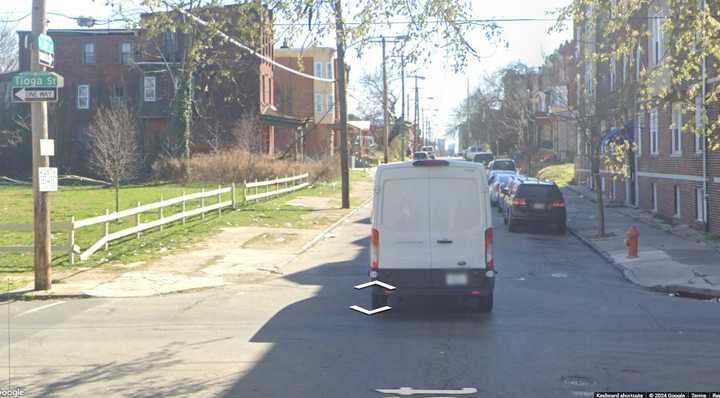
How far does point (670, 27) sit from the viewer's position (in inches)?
443

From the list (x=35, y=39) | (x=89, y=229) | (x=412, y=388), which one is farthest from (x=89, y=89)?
(x=412, y=388)

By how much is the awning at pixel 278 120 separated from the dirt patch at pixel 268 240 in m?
29.0

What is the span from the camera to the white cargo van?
1114 centimetres

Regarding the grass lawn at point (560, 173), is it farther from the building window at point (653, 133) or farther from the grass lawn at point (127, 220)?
the building window at point (653, 133)

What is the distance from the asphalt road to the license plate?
0.52 meters

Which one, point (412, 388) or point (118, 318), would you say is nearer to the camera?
point (412, 388)

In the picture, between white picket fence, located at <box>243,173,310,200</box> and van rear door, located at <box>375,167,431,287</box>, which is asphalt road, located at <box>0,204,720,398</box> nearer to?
van rear door, located at <box>375,167,431,287</box>

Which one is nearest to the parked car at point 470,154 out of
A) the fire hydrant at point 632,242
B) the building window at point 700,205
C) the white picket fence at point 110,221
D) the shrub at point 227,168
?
the shrub at point 227,168

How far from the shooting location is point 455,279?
11.2 meters

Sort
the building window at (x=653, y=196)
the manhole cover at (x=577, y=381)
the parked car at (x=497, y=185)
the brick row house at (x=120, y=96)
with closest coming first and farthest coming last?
the manhole cover at (x=577, y=381) < the building window at (x=653, y=196) < the parked car at (x=497, y=185) < the brick row house at (x=120, y=96)

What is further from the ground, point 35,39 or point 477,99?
point 477,99

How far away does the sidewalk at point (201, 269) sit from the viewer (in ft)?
48.2

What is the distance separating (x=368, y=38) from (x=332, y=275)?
18.3ft

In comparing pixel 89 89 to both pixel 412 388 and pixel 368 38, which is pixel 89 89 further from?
pixel 412 388
